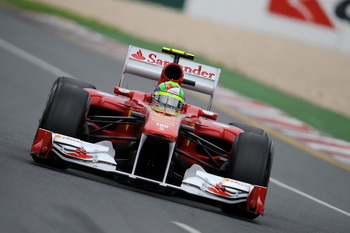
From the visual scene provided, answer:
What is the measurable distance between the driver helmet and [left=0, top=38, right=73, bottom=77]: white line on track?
9.46 m

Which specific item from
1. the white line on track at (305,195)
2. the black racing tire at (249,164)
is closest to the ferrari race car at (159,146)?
the black racing tire at (249,164)

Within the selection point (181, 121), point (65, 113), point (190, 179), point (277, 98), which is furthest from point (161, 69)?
point (277, 98)

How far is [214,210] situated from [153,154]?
926mm

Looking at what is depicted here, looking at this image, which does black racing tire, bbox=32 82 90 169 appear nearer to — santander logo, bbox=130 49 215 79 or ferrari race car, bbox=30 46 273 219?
ferrari race car, bbox=30 46 273 219

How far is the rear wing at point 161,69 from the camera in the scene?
1192 cm

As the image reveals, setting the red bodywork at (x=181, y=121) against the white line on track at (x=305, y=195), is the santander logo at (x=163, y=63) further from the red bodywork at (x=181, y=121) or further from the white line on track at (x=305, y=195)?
the white line on track at (x=305, y=195)

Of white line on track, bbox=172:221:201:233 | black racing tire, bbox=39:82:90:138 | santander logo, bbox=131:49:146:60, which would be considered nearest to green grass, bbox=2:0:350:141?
santander logo, bbox=131:49:146:60

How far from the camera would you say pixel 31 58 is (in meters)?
21.7

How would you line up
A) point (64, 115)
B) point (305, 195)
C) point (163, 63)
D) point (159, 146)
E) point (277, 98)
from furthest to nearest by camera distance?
point (277, 98), point (305, 195), point (163, 63), point (64, 115), point (159, 146)

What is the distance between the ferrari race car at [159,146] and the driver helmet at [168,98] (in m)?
0.01

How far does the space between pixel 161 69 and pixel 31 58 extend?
33.7 feet

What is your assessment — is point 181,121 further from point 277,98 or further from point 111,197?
point 277,98

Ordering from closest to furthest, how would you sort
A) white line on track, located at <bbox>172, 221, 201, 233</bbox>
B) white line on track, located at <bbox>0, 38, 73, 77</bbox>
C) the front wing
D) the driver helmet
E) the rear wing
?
white line on track, located at <bbox>172, 221, 201, 233</bbox>
the front wing
the driver helmet
the rear wing
white line on track, located at <bbox>0, 38, 73, 77</bbox>

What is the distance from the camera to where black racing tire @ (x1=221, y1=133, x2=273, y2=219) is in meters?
9.77
